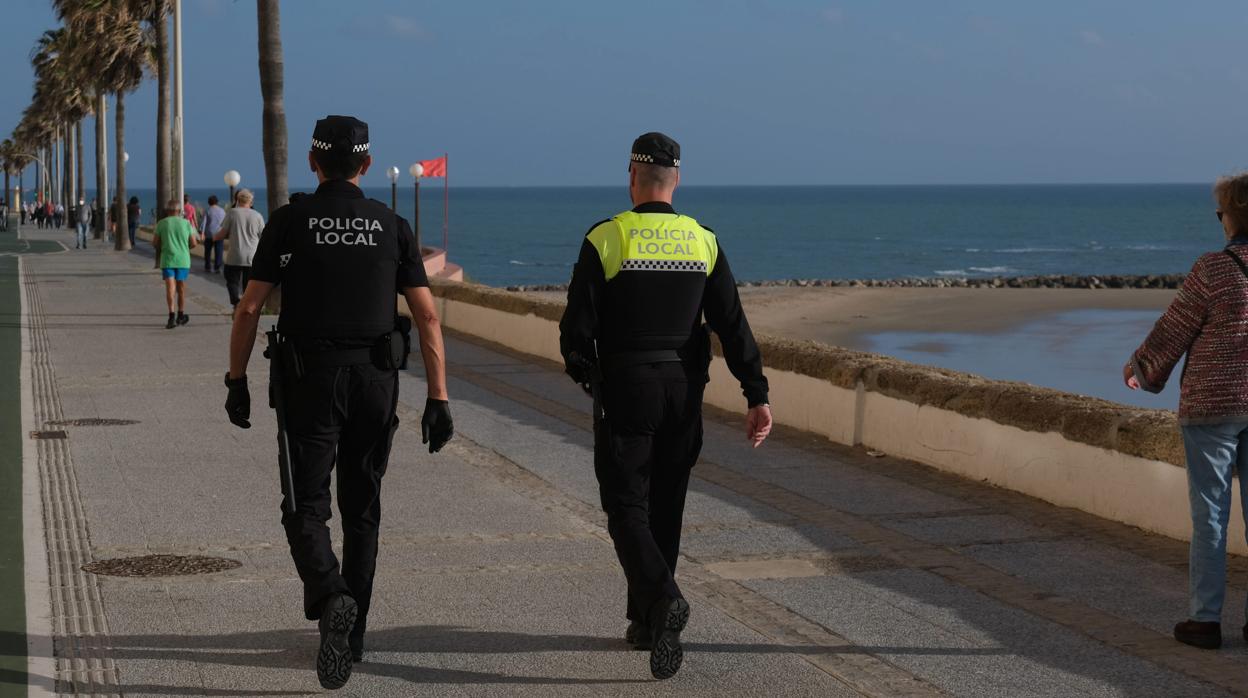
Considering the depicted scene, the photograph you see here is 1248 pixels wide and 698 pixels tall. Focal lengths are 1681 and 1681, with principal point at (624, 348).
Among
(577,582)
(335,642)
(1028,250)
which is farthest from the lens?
(1028,250)

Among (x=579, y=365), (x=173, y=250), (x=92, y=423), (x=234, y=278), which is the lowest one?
(x=92, y=423)

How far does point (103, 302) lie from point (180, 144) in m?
8.53

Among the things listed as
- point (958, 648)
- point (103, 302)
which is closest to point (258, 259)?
point (958, 648)

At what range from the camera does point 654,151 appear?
5566mm

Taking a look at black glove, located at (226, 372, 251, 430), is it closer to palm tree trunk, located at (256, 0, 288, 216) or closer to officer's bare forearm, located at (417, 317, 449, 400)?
officer's bare forearm, located at (417, 317, 449, 400)

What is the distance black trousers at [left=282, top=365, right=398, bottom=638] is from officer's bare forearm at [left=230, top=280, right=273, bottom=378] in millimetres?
217

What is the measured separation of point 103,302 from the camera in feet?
83.3

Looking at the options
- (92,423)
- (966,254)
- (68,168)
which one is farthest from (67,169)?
(92,423)

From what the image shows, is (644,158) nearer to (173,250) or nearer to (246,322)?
(246,322)

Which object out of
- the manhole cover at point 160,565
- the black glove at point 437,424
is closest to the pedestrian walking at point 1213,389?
the black glove at point 437,424

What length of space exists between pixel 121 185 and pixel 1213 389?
5049 centimetres

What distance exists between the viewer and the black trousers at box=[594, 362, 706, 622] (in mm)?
5395

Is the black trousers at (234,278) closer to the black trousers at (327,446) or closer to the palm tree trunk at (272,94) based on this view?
the palm tree trunk at (272,94)

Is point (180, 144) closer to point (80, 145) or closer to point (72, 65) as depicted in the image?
point (72, 65)
